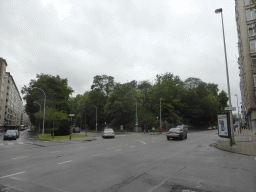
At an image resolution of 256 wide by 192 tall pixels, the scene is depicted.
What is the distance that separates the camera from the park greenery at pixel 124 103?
45594mm

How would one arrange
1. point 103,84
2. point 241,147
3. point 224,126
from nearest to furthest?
point 241,147 < point 224,126 < point 103,84

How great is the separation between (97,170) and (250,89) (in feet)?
110

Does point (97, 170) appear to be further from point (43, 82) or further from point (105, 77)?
point (105, 77)

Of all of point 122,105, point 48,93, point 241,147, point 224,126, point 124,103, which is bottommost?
point 241,147

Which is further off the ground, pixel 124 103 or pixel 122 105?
pixel 124 103

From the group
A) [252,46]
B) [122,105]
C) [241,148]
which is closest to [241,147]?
[241,148]

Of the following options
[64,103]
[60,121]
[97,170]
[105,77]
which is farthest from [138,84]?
[97,170]

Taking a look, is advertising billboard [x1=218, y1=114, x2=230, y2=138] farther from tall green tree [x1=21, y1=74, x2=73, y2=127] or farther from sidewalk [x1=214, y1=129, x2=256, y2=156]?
tall green tree [x1=21, y1=74, x2=73, y2=127]

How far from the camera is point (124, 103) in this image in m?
51.1

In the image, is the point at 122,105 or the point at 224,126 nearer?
the point at 224,126

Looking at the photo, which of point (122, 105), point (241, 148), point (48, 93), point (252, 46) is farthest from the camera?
point (122, 105)

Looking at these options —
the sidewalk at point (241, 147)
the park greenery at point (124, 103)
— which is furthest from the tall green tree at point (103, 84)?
the sidewalk at point (241, 147)

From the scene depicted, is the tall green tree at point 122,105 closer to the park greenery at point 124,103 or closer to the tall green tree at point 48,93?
the park greenery at point 124,103

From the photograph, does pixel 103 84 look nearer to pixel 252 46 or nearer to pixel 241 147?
pixel 252 46
